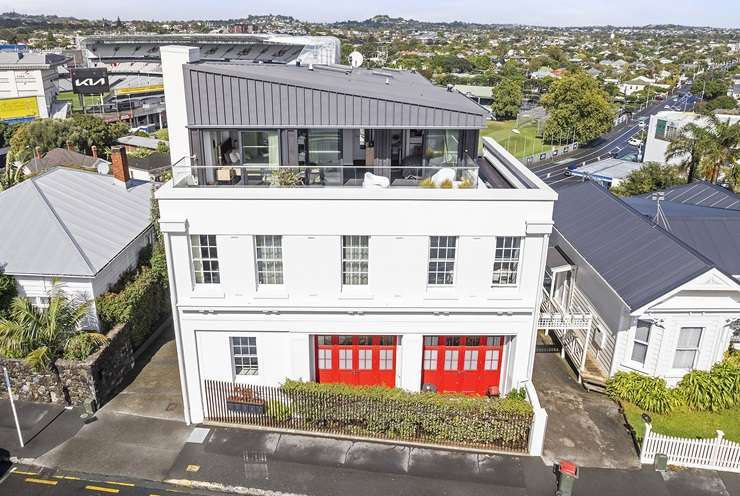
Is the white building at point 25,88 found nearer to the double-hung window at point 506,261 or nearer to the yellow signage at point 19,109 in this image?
the yellow signage at point 19,109

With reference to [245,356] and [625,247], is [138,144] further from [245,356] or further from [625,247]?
[625,247]

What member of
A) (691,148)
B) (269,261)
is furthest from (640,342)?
(691,148)

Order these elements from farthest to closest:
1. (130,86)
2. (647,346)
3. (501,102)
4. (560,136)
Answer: (501,102) → (130,86) → (560,136) → (647,346)

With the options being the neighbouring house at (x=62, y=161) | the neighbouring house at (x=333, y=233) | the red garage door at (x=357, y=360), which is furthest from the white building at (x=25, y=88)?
the red garage door at (x=357, y=360)

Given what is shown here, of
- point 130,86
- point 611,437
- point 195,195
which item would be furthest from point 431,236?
point 130,86

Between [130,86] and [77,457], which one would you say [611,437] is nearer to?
[77,457]

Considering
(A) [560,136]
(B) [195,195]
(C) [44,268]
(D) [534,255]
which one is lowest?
(A) [560,136]
